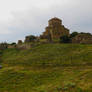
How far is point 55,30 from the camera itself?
82.4m

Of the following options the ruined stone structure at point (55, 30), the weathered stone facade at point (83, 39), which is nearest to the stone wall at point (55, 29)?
the ruined stone structure at point (55, 30)

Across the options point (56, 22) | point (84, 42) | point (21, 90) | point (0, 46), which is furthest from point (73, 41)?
point (21, 90)

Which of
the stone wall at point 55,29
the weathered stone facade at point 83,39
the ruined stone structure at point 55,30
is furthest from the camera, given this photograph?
the stone wall at point 55,29

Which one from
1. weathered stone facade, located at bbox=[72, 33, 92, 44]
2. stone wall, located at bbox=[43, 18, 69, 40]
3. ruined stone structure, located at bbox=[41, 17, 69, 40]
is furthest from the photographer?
stone wall, located at bbox=[43, 18, 69, 40]

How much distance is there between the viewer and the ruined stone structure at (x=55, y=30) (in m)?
81.1

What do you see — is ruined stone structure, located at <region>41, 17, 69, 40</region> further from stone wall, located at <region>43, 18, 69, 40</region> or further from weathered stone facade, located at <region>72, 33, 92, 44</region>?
weathered stone facade, located at <region>72, 33, 92, 44</region>

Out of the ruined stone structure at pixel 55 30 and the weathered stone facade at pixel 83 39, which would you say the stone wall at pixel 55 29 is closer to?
the ruined stone structure at pixel 55 30

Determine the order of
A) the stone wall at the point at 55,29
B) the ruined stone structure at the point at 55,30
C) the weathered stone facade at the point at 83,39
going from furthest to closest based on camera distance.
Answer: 1. the stone wall at the point at 55,29
2. the ruined stone structure at the point at 55,30
3. the weathered stone facade at the point at 83,39

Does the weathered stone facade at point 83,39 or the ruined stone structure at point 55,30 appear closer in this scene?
the weathered stone facade at point 83,39

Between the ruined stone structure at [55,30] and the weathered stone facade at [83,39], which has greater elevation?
the ruined stone structure at [55,30]

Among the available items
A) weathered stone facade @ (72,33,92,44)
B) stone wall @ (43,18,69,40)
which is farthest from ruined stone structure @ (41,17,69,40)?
weathered stone facade @ (72,33,92,44)

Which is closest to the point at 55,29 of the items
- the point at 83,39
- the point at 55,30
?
the point at 55,30

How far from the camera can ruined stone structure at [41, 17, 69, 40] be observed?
8106 cm

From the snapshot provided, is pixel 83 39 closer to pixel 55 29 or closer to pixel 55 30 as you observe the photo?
pixel 55 30
